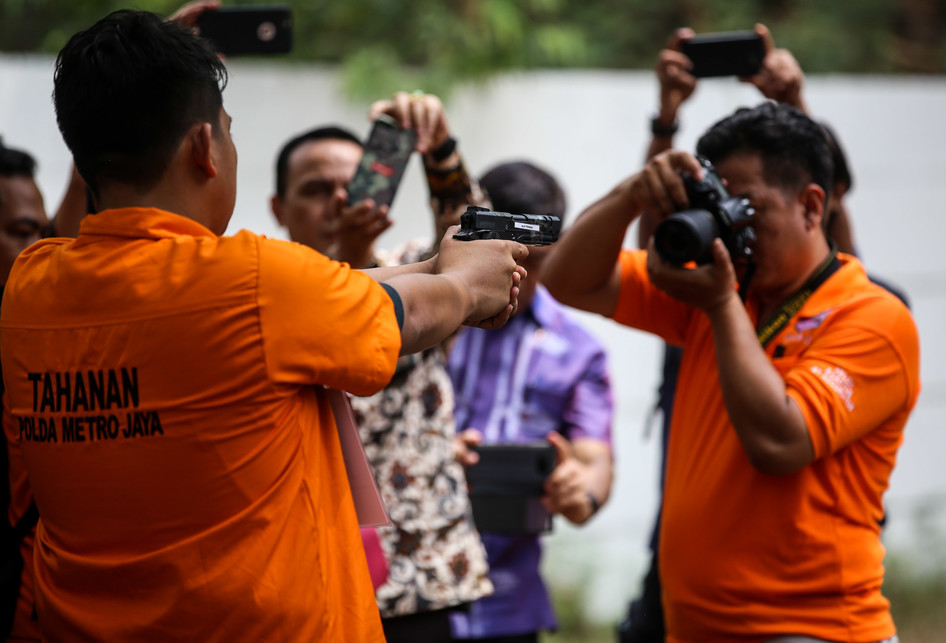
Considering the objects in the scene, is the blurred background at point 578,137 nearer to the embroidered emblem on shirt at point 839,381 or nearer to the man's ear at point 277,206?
the man's ear at point 277,206

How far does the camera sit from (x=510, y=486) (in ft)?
9.55

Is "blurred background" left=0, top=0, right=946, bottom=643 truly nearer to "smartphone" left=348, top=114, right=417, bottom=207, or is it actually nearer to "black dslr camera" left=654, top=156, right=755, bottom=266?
"smartphone" left=348, top=114, right=417, bottom=207

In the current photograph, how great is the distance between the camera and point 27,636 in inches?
74.0

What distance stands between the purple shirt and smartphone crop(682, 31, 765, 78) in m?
0.93

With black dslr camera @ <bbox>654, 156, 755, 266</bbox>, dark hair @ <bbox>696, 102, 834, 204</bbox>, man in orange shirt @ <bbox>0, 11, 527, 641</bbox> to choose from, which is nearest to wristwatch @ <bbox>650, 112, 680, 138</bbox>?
dark hair @ <bbox>696, 102, 834, 204</bbox>

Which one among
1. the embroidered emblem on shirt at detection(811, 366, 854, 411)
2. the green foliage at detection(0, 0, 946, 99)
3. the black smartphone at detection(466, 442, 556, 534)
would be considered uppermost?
the green foliage at detection(0, 0, 946, 99)

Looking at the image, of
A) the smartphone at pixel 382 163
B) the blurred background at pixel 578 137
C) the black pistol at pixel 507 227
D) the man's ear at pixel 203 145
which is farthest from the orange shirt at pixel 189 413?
the blurred background at pixel 578 137

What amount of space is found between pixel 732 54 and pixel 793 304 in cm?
93

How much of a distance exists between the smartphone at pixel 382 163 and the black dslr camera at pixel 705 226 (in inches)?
28.1

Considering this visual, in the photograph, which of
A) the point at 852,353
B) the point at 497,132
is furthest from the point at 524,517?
the point at 497,132

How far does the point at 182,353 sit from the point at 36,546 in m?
0.54

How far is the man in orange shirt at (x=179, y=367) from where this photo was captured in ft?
4.79

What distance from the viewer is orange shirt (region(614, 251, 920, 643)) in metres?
2.08

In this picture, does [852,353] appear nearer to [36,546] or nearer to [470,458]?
[470,458]
